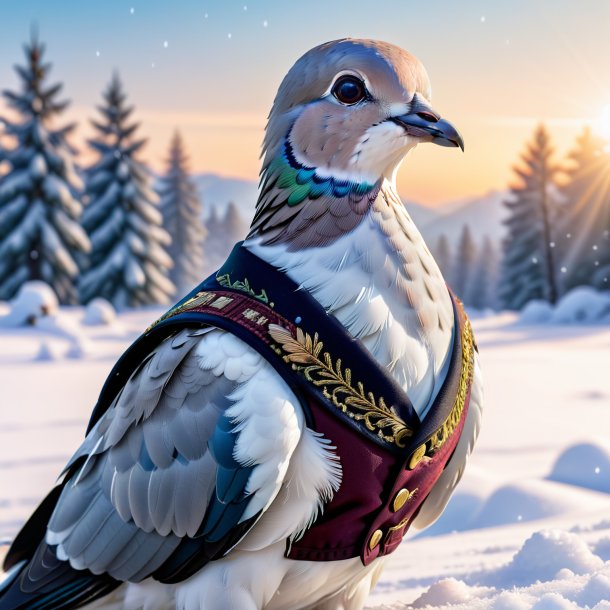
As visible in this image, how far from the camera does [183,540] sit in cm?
229

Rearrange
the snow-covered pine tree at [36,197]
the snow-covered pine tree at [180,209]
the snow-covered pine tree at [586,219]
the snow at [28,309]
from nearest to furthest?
the snow at [28,309], the snow-covered pine tree at [36,197], the snow-covered pine tree at [586,219], the snow-covered pine tree at [180,209]

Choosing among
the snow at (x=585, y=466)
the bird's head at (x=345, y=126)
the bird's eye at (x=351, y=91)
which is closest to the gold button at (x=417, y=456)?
the bird's head at (x=345, y=126)

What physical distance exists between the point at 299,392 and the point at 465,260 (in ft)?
82.0

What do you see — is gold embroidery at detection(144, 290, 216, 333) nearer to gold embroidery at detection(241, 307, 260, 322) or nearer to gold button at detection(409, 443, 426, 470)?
gold embroidery at detection(241, 307, 260, 322)

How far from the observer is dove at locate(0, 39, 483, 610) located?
2215mm

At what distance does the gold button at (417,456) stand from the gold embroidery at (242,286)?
0.57 m

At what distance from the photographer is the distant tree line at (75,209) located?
14.1m

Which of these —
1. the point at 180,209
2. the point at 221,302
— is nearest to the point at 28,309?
the point at 221,302

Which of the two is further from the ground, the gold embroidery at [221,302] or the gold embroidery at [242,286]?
the gold embroidery at [242,286]

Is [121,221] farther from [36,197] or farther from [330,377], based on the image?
[330,377]

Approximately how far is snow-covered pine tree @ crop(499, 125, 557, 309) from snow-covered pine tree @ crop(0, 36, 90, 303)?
951cm

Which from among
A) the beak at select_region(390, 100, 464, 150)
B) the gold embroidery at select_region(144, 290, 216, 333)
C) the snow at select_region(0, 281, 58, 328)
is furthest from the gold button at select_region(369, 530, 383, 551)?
the snow at select_region(0, 281, 58, 328)

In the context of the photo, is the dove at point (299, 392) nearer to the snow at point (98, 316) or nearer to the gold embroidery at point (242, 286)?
the gold embroidery at point (242, 286)

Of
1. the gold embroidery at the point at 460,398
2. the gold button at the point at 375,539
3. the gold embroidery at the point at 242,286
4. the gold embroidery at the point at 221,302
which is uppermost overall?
the gold embroidery at the point at 242,286
